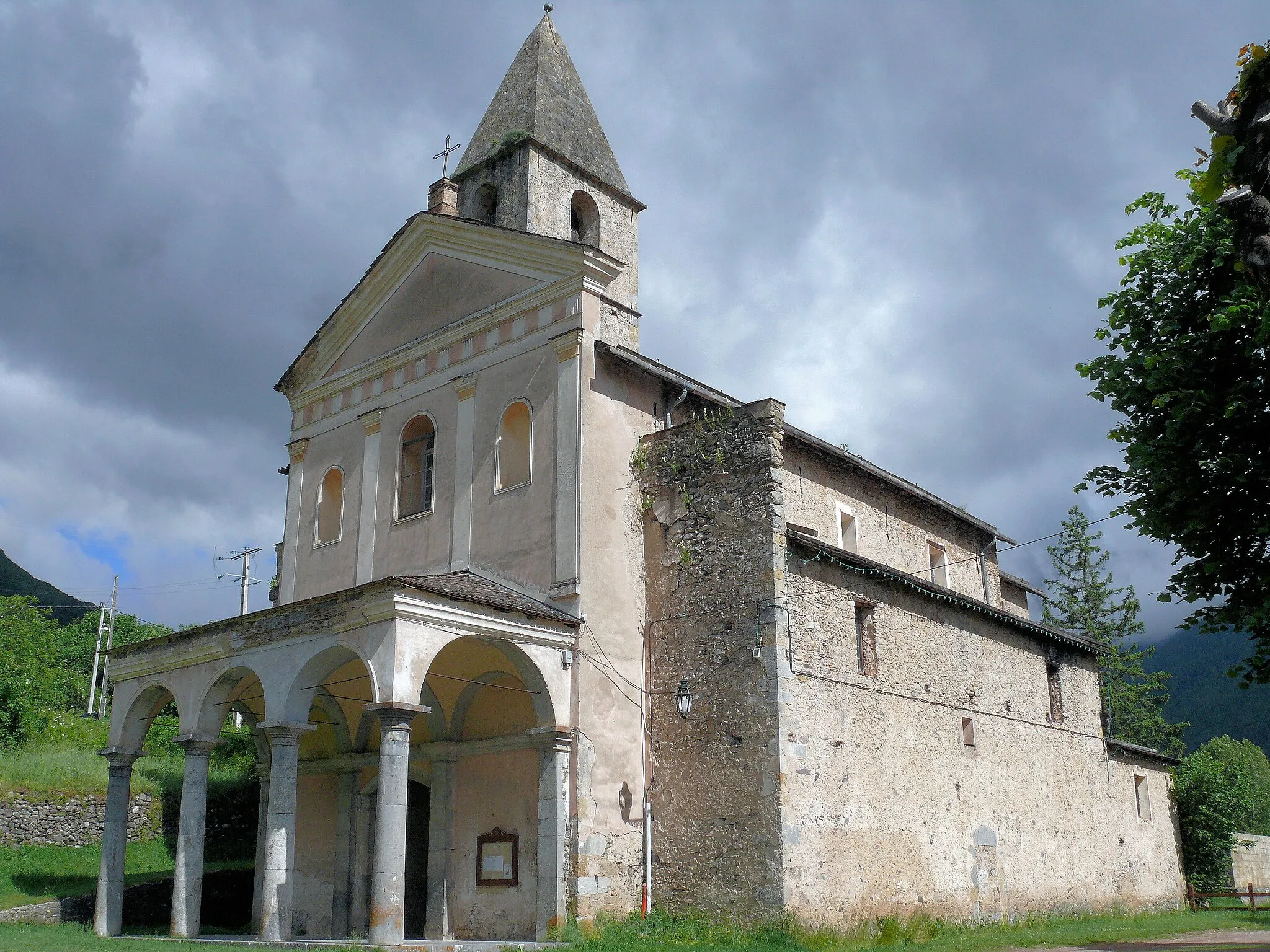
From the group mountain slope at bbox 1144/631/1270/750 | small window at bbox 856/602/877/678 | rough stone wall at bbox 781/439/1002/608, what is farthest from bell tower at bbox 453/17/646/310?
mountain slope at bbox 1144/631/1270/750

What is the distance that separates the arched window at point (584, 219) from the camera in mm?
23297

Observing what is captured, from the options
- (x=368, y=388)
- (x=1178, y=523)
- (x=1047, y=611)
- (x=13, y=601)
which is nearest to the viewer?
(x=1178, y=523)

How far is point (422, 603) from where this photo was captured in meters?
14.4

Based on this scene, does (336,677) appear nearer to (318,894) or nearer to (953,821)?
(318,894)

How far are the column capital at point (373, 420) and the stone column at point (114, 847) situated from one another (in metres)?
6.67

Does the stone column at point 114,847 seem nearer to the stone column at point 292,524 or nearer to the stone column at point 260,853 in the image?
the stone column at point 260,853

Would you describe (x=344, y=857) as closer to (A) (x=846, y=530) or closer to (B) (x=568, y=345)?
(B) (x=568, y=345)

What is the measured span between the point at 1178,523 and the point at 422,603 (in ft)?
30.3

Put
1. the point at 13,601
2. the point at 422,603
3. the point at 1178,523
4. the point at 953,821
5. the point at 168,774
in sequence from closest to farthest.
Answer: the point at 1178,523 < the point at 422,603 < the point at 953,821 < the point at 168,774 < the point at 13,601

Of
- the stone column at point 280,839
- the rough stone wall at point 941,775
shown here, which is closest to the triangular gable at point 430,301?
the rough stone wall at point 941,775

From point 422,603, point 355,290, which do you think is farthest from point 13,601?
point 422,603

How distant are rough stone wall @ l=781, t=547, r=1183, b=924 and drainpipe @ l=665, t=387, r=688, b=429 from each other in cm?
348

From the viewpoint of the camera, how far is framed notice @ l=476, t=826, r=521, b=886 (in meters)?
16.1

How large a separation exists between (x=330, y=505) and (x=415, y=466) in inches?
91.6
